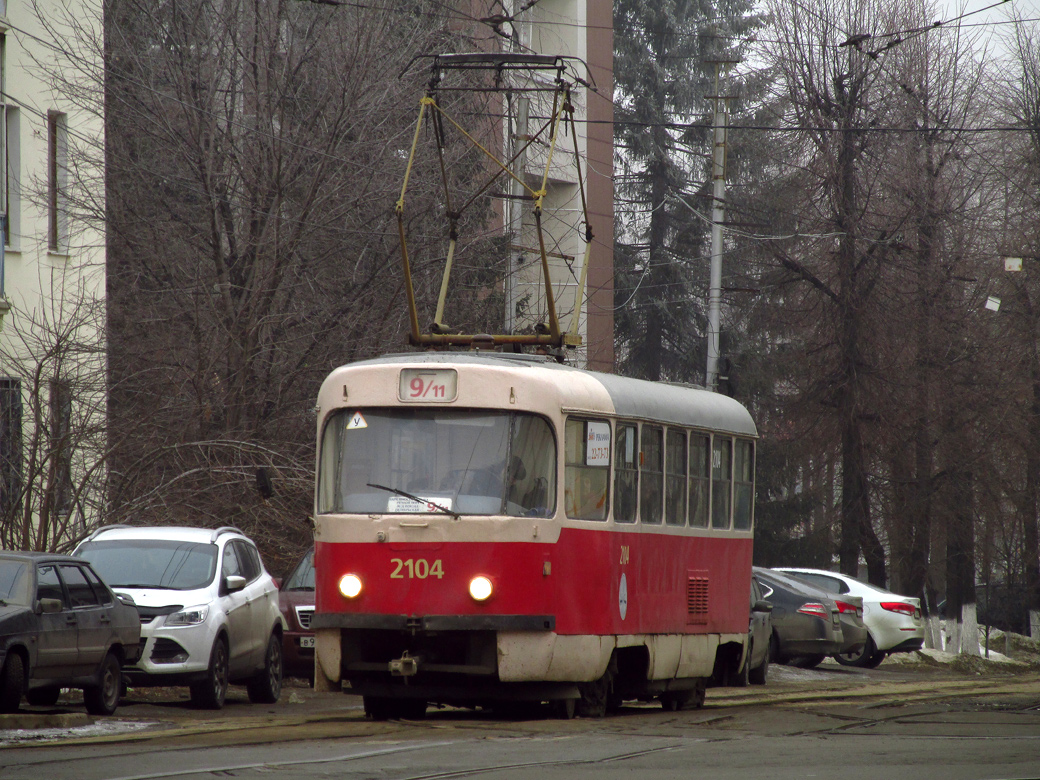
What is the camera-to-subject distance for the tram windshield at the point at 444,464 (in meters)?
12.7

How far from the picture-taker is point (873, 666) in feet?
86.9

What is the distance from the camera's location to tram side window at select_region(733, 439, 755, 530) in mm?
16844

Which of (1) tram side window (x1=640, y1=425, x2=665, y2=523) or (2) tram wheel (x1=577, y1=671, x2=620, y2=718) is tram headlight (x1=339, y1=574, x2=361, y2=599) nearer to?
(2) tram wheel (x1=577, y1=671, x2=620, y2=718)

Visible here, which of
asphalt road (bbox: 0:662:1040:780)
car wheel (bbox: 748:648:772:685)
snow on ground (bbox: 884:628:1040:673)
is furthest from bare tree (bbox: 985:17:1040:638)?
asphalt road (bbox: 0:662:1040:780)

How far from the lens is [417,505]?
12.7m

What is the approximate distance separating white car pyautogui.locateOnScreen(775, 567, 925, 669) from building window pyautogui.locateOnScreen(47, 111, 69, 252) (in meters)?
11.9

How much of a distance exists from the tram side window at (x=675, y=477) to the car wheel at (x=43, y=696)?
18.0 feet

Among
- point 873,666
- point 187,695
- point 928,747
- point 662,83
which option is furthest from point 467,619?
point 662,83

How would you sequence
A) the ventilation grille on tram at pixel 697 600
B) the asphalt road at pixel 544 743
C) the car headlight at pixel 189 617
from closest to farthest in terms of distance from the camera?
1. the asphalt road at pixel 544 743
2. the car headlight at pixel 189 617
3. the ventilation grille on tram at pixel 697 600

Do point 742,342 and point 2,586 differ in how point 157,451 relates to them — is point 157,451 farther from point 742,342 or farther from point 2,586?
point 742,342

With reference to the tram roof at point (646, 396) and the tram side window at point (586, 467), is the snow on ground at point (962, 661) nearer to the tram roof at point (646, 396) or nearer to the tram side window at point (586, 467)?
the tram roof at point (646, 396)

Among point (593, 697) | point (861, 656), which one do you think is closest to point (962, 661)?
point (861, 656)

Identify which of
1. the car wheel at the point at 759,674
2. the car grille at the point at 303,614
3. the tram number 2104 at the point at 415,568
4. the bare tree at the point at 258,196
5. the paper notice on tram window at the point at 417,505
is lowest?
the car wheel at the point at 759,674

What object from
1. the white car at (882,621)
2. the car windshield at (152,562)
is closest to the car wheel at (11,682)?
the car windshield at (152,562)
